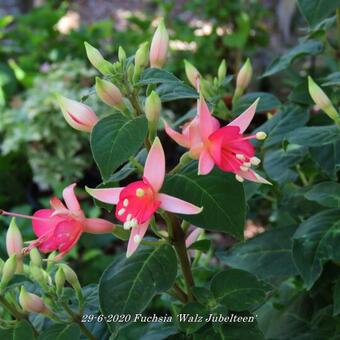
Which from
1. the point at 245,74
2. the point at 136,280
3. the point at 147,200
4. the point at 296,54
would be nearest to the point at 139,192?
the point at 147,200

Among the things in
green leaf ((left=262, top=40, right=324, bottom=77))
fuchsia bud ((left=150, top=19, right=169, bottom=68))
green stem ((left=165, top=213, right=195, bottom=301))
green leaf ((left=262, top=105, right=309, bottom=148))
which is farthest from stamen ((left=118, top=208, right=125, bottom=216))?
green leaf ((left=262, top=40, right=324, bottom=77))

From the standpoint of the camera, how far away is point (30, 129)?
2596 mm

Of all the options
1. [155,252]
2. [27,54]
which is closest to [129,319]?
[155,252]

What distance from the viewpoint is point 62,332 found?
2.29 ft

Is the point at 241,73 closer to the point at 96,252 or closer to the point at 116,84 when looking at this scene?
the point at 116,84

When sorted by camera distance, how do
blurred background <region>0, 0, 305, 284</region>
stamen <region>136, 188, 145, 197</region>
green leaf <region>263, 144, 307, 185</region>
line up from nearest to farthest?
1. stamen <region>136, 188, 145, 197</region>
2. green leaf <region>263, 144, 307, 185</region>
3. blurred background <region>0, 0, 305, 284</region>

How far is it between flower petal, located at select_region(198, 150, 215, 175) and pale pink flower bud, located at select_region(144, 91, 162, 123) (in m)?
0.08

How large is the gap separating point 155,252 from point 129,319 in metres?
0.09

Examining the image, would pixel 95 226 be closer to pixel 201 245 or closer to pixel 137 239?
pixel 137 239

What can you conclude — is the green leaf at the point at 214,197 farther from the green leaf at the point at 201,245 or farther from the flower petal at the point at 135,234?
the green leaf at the point at 201,245

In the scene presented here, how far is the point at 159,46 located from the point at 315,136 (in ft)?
0.81

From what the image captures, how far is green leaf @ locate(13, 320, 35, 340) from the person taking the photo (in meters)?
0.69

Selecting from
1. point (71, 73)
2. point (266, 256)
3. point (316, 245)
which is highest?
point (316, 245)

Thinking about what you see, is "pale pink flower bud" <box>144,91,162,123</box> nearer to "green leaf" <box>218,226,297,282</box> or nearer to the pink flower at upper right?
the pink flower at upper right
